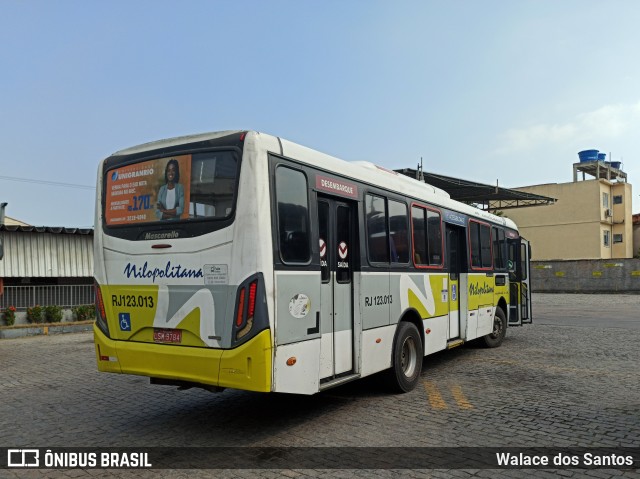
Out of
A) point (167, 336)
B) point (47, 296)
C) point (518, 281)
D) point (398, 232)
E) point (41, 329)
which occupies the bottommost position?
point (41, 329)

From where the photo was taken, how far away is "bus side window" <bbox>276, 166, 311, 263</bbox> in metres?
5.61

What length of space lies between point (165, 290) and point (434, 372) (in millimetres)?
5576

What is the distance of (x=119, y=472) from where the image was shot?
492 centimetres

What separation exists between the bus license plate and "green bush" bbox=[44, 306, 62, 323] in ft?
45.0

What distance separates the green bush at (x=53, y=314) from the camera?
57.6ft

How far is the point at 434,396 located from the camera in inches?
302

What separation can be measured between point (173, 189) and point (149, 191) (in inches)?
14.4

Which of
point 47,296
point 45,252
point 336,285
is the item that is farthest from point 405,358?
point 45,252

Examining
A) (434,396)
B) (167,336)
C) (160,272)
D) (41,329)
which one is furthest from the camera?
(41,329)

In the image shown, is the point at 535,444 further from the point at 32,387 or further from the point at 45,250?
the point at 45,250

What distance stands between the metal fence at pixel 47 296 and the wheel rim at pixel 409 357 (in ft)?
46.1

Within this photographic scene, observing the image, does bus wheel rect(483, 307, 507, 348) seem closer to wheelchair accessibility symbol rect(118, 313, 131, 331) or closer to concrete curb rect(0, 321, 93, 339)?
wheelchair accessibility symbol rect(118, 313, 131, 331)

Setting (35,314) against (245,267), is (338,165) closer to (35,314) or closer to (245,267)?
(245,267)

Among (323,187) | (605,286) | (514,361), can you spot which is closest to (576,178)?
(605,286)
